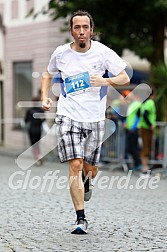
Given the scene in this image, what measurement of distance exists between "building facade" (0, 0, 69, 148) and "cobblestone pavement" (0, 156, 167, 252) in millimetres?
11548

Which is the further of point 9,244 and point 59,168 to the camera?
point 59,168

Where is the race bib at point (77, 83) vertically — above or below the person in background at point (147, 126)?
above

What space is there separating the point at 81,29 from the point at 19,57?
17905mm

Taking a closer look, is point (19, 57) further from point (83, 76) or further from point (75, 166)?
point (75, 166)

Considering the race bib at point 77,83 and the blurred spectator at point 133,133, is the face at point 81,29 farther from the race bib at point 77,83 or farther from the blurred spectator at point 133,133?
the blurred spectator at point 133,133

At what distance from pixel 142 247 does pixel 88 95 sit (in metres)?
1.49

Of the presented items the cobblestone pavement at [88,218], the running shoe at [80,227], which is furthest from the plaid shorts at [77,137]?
the cobblestone pavement at [88,218]

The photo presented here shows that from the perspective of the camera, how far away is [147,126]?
540 inches

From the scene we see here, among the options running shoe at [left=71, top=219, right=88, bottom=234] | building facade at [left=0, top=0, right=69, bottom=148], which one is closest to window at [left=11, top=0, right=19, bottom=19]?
building facade at [left=0, top=0, right=69, bottom=148]

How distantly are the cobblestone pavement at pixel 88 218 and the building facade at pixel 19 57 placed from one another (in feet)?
37.9

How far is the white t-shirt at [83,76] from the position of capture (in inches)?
244

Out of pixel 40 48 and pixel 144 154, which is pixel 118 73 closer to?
pixel 144 154

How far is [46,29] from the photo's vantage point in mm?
22453

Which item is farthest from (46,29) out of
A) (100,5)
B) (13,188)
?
(13,188)
